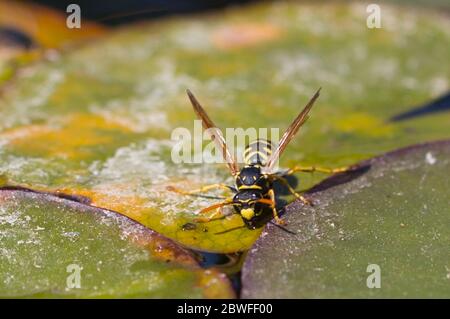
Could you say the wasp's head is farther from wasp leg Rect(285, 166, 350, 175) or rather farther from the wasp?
wasp leg Rect(285, 166, 350, 175)

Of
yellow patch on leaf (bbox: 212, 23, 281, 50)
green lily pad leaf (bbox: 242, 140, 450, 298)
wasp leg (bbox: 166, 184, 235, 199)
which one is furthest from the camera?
yellow patch on leaf (bbox: 212, 23, 281, 50)

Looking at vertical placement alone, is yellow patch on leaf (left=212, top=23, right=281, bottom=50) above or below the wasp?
above

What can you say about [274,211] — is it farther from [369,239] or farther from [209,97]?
[209,97]

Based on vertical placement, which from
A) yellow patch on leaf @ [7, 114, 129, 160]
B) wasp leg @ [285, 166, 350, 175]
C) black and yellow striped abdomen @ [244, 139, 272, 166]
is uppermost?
yellow patch on leaf @ [7, 114, 129, 160]

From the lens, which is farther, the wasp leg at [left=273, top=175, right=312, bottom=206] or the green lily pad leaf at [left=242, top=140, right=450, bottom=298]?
the wasp leg at [left=273, top=175, right=312, bottom=206]

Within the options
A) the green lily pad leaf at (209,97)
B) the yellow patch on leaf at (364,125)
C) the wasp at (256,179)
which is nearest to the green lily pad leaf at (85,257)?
the green lily pad leaf at (209,97)

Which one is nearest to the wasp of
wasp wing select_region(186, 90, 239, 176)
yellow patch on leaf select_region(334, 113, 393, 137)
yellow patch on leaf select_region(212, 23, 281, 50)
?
wasp wing select_region(186, 90, 239, 176)

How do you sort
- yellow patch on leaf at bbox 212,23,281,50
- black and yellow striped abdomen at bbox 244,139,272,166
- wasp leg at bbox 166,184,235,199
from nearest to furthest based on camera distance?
wasp leg at bbox 166,184,235,199 < black and yellow striped abdomen at bbox 244,139,272,166 < yellow patch on leaf at bbox 212,23,281,50

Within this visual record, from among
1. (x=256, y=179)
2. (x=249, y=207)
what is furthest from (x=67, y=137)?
(x=249, y=207)
